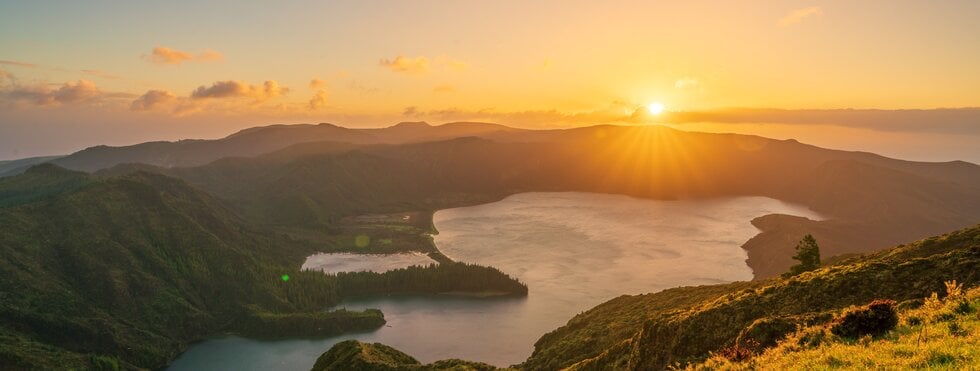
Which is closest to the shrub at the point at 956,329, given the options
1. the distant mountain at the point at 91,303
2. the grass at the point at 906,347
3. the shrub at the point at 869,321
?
the grass at the point at 906,347

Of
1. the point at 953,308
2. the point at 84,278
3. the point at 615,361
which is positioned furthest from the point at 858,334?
the point at 84,278

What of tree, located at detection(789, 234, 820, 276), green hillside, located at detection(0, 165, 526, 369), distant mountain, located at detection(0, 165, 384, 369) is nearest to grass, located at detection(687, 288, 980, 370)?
tree, located at detection(789, 234, 820, 276)

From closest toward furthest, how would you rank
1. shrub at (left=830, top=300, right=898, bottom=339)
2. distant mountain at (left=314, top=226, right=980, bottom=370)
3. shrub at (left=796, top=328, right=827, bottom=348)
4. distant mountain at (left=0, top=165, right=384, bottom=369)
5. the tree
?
shrub at (left=830, top=300, right=898, bottom=339) → distant mountain at (left=314, top=226, right=980, bottom=370) → shrub at (left=796, top=328, right=827, bottom=348) → the tree → distant mountain at (left=0, top=165, right=384, bottom=369)

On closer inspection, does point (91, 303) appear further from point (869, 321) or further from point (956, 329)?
point (956, 329)

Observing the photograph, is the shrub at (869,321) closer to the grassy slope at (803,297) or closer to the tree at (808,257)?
the grassy slope at (803,297)

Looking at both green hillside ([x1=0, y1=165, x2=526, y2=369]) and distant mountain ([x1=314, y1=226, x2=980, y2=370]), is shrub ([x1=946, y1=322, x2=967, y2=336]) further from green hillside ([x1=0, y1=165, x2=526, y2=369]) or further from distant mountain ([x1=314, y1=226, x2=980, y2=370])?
green hillside ([x1=0, y1=165, x2=526, y2=369])

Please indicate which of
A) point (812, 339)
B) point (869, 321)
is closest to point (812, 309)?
point (812, 339)

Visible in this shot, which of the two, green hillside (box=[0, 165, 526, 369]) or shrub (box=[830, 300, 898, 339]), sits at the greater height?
shrub (box=[830, 300, 898, 339])

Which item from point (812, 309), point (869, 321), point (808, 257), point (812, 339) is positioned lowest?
point (808, 257)
